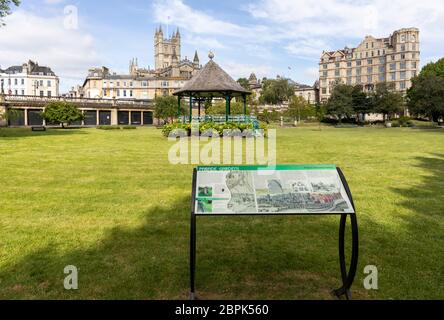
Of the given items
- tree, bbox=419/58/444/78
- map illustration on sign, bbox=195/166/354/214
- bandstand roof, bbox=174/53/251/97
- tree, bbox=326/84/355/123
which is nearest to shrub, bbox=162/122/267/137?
bandstand roof, bbox=174/53/251/97

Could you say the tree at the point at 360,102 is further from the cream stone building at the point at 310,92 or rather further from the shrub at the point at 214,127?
the shrub at the point at 214,127

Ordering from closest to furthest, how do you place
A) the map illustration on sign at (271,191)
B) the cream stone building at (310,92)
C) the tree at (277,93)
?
1. the map illustration on sign at (271,191)
2. the tree at (277,93)
3. the cream stone building at (310,92)

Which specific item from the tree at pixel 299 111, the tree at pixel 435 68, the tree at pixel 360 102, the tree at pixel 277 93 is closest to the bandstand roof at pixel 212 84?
the tree at pixel 299 111

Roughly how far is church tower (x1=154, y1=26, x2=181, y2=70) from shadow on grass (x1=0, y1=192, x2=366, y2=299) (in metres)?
168

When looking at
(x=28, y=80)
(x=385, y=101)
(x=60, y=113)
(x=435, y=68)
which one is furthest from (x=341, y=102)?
(x=28, y=80)

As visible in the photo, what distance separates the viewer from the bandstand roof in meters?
32.2

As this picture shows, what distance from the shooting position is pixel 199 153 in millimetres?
20734

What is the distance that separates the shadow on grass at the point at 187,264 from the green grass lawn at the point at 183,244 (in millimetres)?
19

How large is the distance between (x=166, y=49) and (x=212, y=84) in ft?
482

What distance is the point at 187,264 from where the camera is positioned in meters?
6.25

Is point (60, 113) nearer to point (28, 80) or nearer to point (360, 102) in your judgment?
point (360, 102)

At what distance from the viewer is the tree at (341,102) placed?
82812 millimetres

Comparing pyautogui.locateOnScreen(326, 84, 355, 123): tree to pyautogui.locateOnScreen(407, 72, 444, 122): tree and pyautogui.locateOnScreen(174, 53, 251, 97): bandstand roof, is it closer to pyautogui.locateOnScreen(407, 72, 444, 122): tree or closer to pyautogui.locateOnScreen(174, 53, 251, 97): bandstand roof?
pyautogui.locateOnScreen(407, 72, 444, 122): tree
